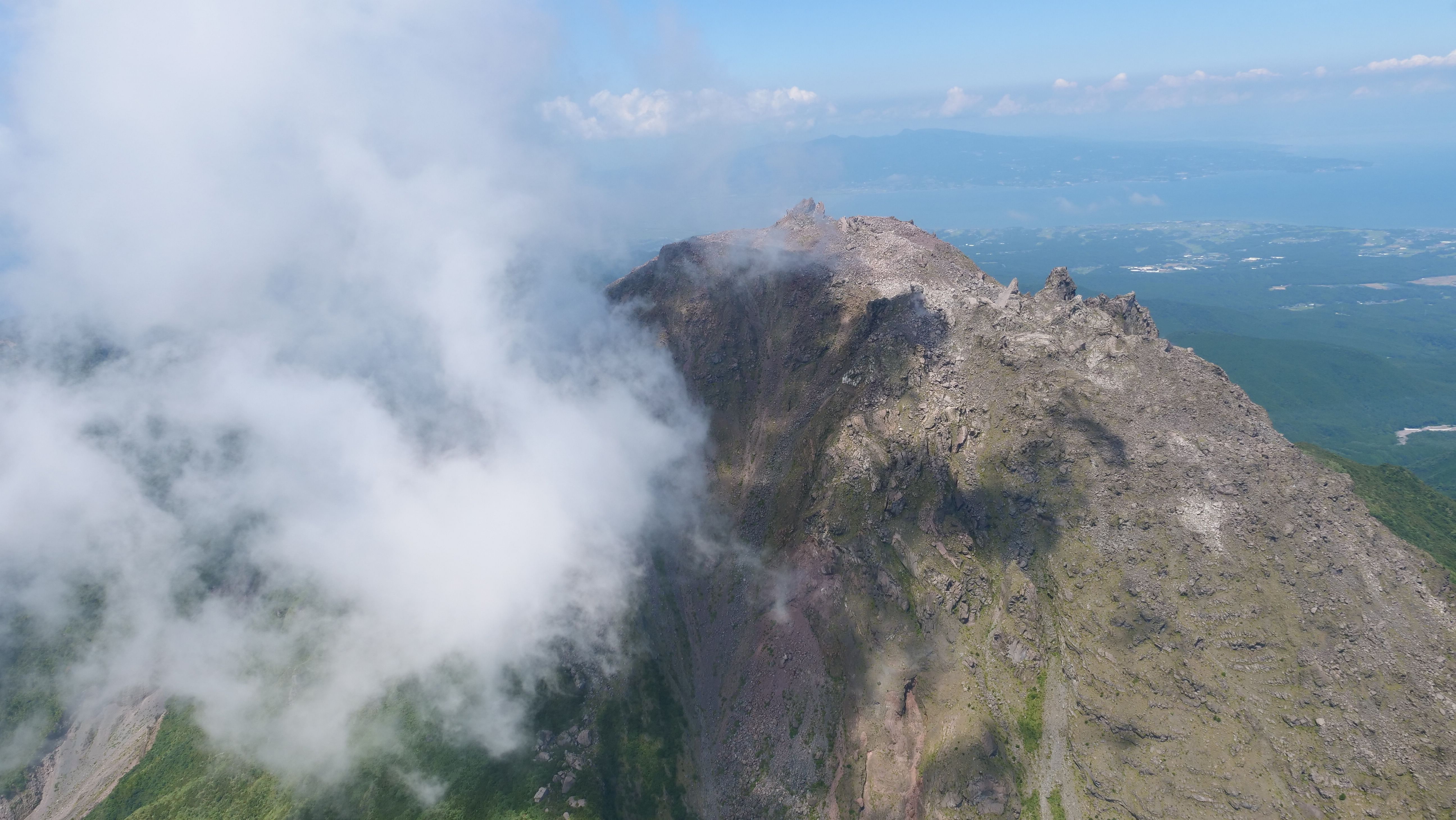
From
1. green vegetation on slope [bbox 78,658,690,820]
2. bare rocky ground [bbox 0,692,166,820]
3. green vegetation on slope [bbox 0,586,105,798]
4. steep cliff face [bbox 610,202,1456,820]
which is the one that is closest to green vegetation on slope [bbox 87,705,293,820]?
green vegetation on slope [bbox 78,658,690,820]

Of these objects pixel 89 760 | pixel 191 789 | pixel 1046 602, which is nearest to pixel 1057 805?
pixel 1046 602

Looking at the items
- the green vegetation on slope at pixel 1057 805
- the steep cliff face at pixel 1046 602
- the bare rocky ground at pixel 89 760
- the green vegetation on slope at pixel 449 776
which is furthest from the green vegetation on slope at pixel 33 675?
the green vegetation on slope at pixel 1057 805

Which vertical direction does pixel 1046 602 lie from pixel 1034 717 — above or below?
above

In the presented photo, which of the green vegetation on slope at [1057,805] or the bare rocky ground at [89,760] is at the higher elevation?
the green vegetation on slope at [1057,805]

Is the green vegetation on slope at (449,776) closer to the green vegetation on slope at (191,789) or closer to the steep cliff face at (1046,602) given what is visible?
the green vegetation on slope at (191,789)

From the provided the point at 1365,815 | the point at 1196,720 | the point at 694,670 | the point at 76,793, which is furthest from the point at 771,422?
the point at 76,793

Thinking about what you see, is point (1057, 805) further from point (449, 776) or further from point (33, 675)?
point (33, 675)

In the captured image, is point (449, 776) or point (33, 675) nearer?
point (449, 776)

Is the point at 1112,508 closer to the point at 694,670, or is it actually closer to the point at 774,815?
the point at 774,815

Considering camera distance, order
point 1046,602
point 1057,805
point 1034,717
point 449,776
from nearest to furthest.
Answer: point 1057,805
point 1034,717
point 1046,602
point 449,776
